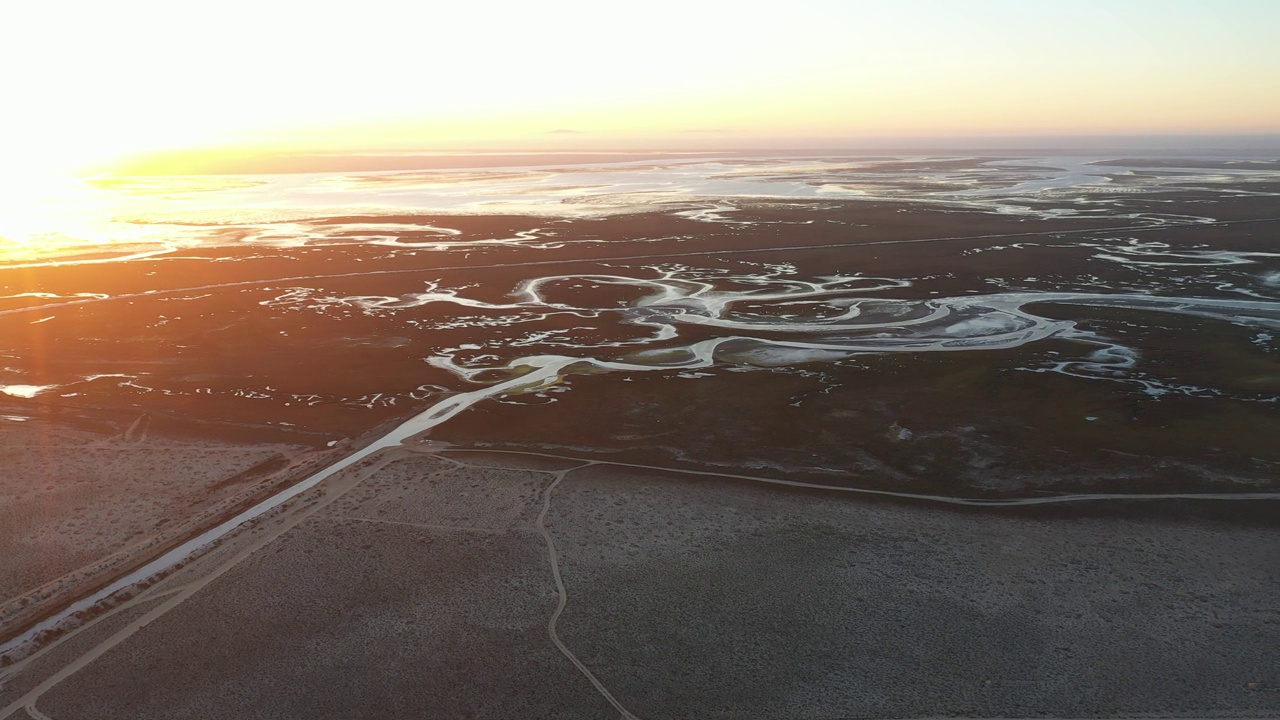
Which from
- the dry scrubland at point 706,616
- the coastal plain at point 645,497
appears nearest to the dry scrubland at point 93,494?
the coastal plain at point 645,497

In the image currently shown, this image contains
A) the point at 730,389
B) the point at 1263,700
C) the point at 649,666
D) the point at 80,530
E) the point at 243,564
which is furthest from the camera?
the point at 730,389

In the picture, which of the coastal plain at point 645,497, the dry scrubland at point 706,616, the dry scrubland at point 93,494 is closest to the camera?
the dry scrubland at point 706,616

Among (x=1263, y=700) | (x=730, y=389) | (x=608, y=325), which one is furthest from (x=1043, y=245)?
(x=1263, y=700)

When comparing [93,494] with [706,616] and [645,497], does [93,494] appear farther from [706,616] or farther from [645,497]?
[706,616]

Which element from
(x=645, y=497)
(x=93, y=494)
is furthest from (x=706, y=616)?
(x=93, y=494)

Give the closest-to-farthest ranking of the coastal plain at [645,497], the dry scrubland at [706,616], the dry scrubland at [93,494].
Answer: the dry scrubland at [706,616]
the coastal plain at [645,497]
the dry scrubland at [93,494]

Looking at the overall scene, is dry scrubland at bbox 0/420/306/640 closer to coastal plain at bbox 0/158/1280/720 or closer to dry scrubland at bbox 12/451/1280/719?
coastal plain at bbox 0/158/1280/720

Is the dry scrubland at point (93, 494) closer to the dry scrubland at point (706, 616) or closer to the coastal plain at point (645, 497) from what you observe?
the coastal plain at point (645, 497)

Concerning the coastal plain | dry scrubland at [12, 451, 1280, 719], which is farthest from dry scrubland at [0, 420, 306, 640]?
dry scrubland at [12, 451, 1280, 719]

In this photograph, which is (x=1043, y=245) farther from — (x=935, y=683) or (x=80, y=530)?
(x=80, y=530)
